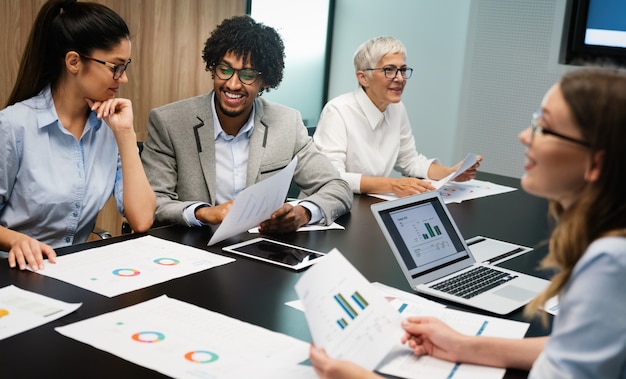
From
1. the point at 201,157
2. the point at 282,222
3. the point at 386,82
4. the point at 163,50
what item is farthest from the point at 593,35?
the point at 282,222

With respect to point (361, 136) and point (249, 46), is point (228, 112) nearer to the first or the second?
point (249, 46)

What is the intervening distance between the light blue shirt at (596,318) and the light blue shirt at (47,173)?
5.32ft

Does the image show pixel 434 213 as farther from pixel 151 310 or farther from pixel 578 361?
pixel 578 361

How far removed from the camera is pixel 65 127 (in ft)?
7.29

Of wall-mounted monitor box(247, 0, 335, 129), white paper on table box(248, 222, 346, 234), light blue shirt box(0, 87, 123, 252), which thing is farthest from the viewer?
wall-mounted monitor box(247, 0, 335, 129)

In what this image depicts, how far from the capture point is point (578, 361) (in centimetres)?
101

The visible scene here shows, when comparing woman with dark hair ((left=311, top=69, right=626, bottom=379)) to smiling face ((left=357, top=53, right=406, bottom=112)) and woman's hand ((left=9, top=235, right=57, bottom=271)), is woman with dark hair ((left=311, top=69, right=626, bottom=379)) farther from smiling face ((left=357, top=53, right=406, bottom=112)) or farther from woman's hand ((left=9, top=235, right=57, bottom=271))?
smiling face ((left=357, top=53, right=406, bottom=112))

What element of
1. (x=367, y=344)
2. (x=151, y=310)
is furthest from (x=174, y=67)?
(x=367, y=344)

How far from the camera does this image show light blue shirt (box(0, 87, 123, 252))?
2131 mm

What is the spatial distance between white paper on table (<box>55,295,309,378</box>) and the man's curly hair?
1299mm

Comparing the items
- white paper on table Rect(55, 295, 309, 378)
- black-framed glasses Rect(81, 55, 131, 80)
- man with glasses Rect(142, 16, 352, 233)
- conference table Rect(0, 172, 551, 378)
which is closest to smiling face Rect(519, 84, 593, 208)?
conference table Rect(0, 172, 551, 378)

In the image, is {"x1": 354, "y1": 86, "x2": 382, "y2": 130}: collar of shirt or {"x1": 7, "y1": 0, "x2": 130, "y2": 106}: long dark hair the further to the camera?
{"x1": 354, "y1": 86, "x2": 382, "y2": 130}: collar of shirt

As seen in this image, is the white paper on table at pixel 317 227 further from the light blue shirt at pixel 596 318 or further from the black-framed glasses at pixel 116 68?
the light blue shirt at pixel 596 318

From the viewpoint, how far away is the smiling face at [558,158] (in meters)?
1.07
